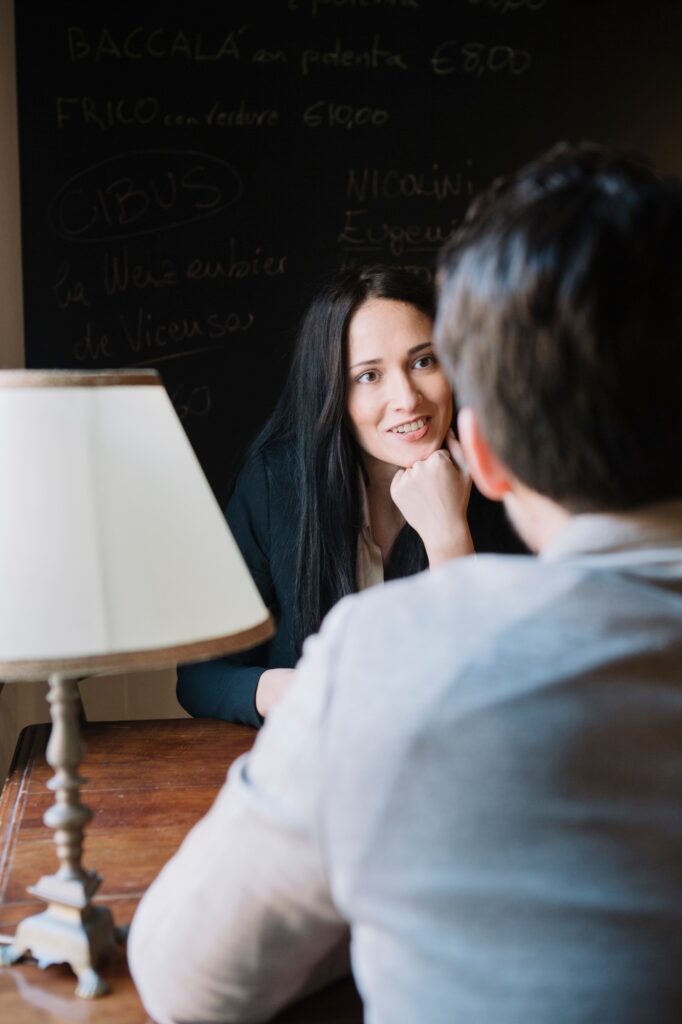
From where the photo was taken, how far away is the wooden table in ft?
2.81

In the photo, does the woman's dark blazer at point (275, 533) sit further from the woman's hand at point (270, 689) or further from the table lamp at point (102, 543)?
the table lamp at point (102, 543)

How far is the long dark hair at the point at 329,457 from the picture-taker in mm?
1945

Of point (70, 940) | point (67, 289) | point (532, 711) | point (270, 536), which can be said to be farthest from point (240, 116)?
point (532, 711)

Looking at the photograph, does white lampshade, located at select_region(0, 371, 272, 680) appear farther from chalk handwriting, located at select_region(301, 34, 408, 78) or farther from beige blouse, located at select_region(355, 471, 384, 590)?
chalk handwriting, located at select_region(301, 34, 408, 78)

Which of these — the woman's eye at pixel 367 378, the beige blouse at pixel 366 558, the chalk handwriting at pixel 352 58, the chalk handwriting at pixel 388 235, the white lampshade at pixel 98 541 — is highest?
the chalk handwriting at pixel 352 58

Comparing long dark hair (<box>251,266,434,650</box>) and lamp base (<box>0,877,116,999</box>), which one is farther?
long dark hair (<box>251,266,434,650</box>)

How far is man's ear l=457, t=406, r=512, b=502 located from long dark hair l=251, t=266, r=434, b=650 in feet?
3.93

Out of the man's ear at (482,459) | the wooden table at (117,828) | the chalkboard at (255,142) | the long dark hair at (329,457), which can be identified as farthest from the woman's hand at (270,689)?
the chalkboard at (255,142)

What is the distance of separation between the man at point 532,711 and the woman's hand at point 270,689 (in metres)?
0.89

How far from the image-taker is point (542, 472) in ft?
2.24

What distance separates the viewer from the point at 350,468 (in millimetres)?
2025

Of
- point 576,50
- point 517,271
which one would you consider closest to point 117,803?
point 517,271

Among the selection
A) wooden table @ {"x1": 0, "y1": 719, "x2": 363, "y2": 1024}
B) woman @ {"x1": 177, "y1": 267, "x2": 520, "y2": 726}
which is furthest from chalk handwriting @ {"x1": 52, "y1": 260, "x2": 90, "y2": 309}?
wooden table @ {"x1": 0, "y1": 719, "x2": 363, "y2": 1024}

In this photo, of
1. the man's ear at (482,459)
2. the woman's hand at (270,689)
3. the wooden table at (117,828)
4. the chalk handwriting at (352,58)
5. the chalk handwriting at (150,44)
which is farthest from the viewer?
the chalk handwriting at (352,58)
